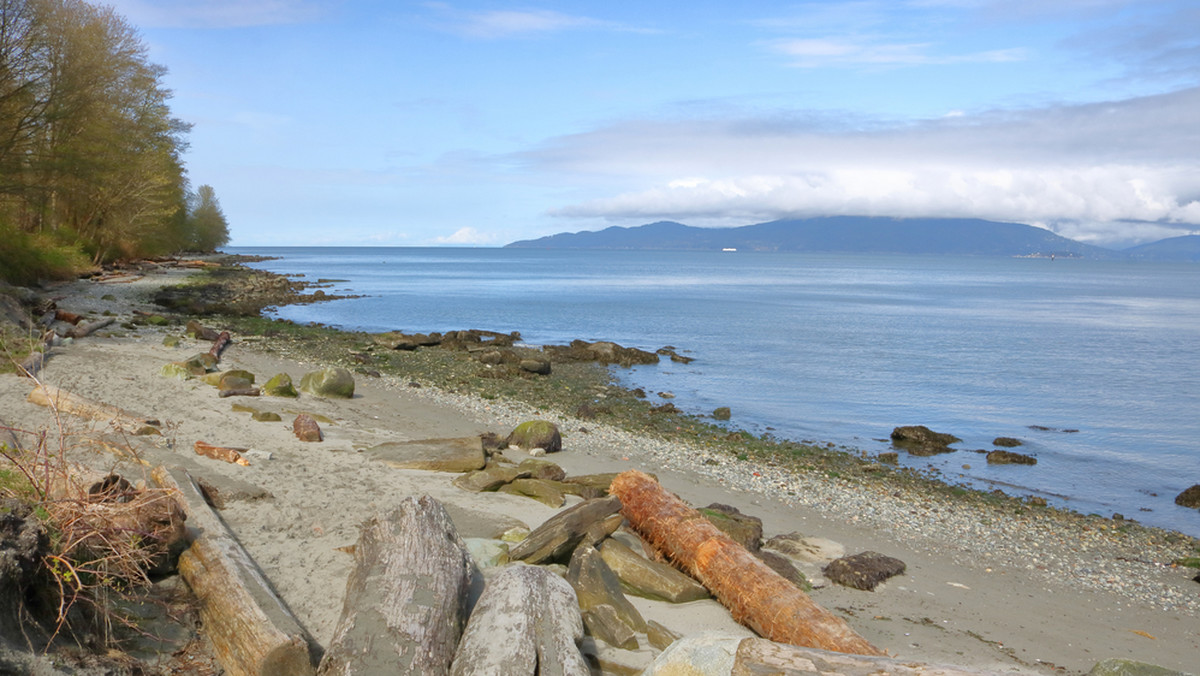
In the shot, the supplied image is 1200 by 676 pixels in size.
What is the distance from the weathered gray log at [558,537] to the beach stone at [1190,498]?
1385 cm

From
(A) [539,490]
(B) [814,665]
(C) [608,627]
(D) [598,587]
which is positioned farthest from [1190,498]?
(B) [814,665]

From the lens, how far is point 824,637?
622 centimetres

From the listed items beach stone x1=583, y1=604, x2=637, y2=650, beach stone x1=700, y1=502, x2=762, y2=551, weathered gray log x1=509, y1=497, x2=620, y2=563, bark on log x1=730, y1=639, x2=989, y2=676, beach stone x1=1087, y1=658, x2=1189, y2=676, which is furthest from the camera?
beach stone x1=700, y1=502, x2=762, y2=551

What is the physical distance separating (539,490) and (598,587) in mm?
3262

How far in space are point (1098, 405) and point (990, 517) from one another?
639 inches

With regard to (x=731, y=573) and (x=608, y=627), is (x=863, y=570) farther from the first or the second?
(x=608, y=627)

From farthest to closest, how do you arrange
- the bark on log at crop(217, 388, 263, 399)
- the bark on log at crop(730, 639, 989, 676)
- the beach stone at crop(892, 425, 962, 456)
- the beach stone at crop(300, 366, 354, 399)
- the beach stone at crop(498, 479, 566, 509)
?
the beach stone at crop(892, 425, 962, 456), the beach stone at crop(300, 366, 354, 399), the bark on log at crop(217, 388, 263, 399), the beach stone at crop(498, 479, 566, 509), the bark on log at crop(730, 639, 989, 676)

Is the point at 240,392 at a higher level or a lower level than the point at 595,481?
higher

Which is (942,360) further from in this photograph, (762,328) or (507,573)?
(507,573)

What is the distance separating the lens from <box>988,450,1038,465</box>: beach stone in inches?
701

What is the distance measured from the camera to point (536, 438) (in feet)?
44.1

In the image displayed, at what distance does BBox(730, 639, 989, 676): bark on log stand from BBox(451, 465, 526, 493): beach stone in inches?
224

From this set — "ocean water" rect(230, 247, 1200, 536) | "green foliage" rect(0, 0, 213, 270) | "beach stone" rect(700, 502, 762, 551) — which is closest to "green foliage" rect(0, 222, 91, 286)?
"green foliage" rect(0, 0, 213, 270)

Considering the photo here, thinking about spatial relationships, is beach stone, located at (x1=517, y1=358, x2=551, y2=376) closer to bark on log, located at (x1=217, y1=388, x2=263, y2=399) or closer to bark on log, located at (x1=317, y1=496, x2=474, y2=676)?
bark on log, located at (x1=217, y1=388, x2=263, y2=399)
